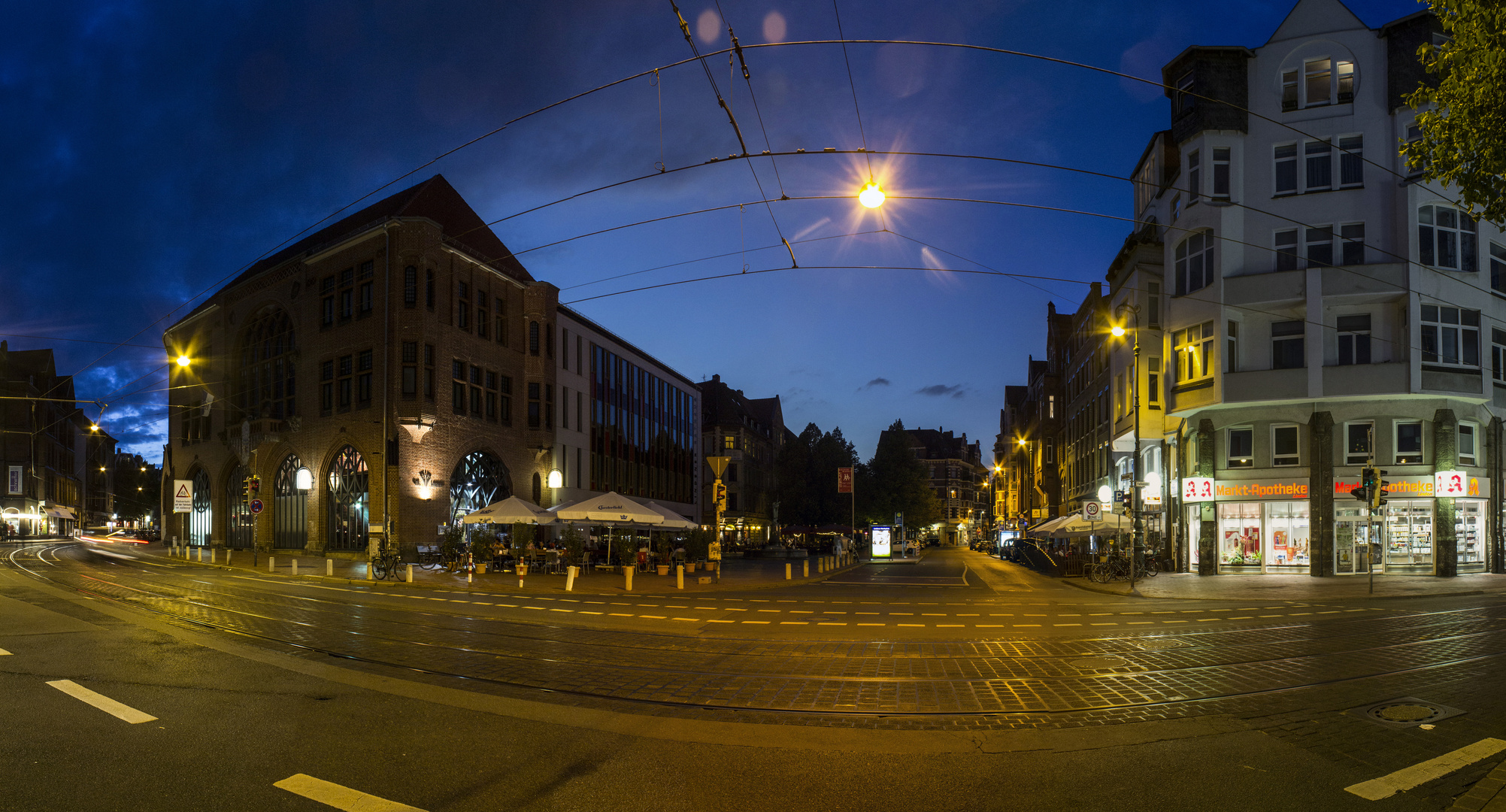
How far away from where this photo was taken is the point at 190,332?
59594 millimetres

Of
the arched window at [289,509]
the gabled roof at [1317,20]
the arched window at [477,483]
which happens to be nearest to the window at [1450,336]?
the gabled roof at [1317,20]

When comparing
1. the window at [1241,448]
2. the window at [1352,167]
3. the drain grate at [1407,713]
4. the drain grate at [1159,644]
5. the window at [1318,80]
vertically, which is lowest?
the drain grate at [1159,644]

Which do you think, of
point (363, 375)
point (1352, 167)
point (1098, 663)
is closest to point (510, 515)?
point (363, 375)

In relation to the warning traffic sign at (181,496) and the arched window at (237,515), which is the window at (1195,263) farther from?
the arched window at (237,515)

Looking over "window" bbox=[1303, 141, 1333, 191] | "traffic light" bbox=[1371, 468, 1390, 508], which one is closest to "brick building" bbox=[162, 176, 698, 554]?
"traffic light" bbox=[1371, 468, 1390, 508]

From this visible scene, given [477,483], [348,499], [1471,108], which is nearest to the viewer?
[1471,108]

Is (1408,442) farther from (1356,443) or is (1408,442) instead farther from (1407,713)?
(1407,713)

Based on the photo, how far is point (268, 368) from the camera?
5059 centimetres

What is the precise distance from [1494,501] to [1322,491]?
22.1 feet

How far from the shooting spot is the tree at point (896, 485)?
78.9 meters

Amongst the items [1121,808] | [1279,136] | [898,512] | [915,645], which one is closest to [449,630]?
[915,645]

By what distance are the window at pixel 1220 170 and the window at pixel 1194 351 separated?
5164mm

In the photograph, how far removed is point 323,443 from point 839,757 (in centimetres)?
4436

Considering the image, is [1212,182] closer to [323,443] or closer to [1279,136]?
[1279,136]
